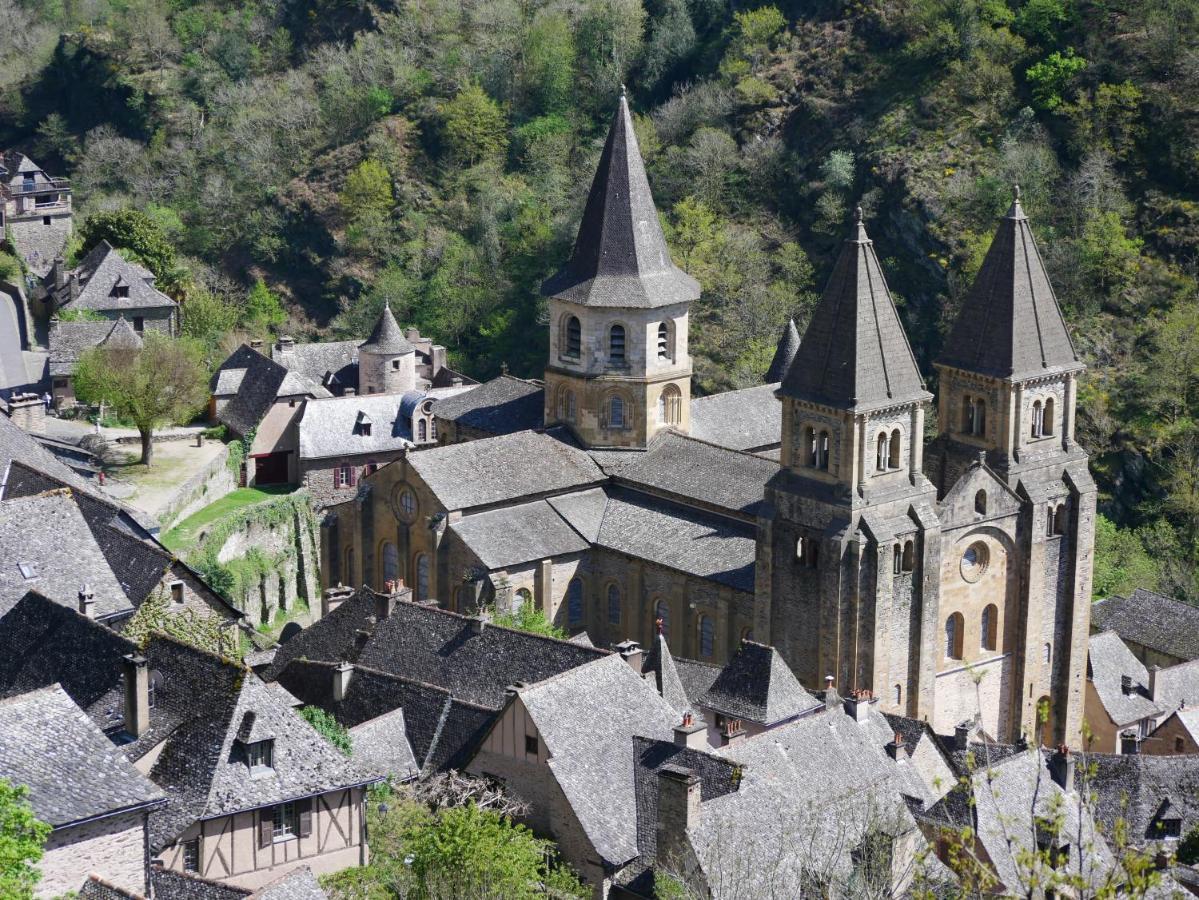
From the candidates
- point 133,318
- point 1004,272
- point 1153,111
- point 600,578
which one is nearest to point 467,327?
point 133,318

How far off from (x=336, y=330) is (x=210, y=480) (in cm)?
2657

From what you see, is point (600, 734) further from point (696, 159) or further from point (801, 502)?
point (696, 159)

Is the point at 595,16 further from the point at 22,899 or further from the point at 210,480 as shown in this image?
the point at 22,899

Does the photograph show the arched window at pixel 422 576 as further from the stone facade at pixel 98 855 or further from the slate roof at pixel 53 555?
the stone facade at pixel 98 855

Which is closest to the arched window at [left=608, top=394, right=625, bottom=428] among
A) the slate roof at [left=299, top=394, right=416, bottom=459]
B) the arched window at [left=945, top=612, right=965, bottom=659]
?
the arched window at [left=945, top=612, right=965, bottom=659]

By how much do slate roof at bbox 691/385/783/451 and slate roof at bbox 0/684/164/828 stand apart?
104ft

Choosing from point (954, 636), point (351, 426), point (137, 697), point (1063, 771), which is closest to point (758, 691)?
point (1063, 771)

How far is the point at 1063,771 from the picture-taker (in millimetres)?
42156

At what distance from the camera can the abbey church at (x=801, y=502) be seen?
159 ft

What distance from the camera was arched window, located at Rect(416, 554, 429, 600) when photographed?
189ft

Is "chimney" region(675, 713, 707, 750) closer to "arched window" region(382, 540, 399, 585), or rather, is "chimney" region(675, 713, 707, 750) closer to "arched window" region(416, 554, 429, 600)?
"arched window" region(416, 554, 429, 600)

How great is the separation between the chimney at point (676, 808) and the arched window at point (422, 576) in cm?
2257

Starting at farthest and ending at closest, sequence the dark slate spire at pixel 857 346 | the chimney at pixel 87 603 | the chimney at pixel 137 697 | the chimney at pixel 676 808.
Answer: the dark slate spire at pixel 857 346 → the chimney at pixel 87 603 → the chimney at pixel 137 697 → the chimney at pixel 676 808

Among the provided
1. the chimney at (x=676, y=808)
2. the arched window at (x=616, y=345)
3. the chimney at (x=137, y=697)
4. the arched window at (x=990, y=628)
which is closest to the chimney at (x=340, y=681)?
the chimney at (x=137, y=697)
